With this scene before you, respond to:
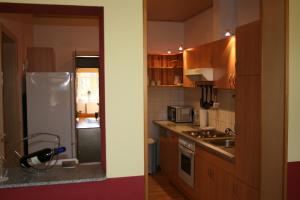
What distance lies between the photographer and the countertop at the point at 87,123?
5160mm

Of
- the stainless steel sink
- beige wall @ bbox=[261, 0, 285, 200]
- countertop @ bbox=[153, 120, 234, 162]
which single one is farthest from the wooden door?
the stainless steel sink

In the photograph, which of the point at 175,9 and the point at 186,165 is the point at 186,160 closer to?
the point at 186,165

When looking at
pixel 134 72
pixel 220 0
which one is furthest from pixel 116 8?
pixel 220 0

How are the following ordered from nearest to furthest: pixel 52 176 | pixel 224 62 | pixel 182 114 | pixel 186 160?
pixel 52 176
pixel 224 62
pixel 186 160
pixel 182 114

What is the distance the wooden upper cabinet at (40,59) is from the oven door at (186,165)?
2537 mm

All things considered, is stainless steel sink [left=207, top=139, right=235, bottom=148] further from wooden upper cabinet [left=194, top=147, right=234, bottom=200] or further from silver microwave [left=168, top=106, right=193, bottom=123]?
silver microwave [left=168, top=106, right=193, bottom=123]

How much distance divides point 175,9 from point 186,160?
7.88 ft

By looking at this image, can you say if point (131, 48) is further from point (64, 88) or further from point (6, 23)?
point (64, 88)

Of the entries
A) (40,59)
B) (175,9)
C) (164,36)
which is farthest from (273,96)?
(40,59)

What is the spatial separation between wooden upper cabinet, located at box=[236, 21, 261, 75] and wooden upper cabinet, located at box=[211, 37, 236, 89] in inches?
23.9

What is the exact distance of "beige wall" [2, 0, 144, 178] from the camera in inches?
86.6

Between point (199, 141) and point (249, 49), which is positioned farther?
point (199, 141)

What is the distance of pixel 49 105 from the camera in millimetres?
4273

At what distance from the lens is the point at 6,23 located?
3455mm
